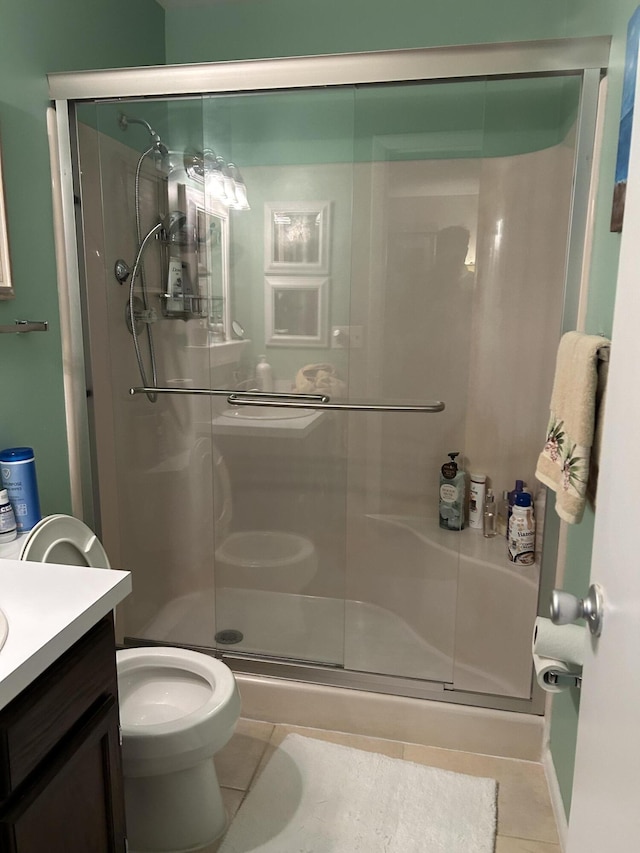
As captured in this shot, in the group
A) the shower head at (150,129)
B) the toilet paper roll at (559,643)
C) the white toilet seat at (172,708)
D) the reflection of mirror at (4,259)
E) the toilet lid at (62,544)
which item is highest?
the shower head at (150,129)

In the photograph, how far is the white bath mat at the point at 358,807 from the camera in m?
1.67

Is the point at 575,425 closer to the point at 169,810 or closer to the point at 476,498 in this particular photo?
the point at 476,498

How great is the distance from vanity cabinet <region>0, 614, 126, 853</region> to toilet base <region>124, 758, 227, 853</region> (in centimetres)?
27

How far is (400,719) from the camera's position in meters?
2.07

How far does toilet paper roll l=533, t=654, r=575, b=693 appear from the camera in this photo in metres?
1.20

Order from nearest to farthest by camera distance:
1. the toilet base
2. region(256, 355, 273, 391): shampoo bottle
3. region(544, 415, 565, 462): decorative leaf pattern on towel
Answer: region(544, 415, 565, 462): decorative leaf pattern on towel, the toilet base, region(256, 355, 273, 391): shampoo bottle

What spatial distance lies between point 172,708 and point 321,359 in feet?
4.03

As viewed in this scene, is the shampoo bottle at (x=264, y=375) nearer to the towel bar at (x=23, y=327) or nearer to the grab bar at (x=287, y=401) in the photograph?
the grab bar at (x=287, y=401)

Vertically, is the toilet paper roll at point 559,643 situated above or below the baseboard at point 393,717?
above

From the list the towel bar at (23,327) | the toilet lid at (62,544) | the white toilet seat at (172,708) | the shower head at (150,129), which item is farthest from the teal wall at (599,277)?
the towel bar at (23,327)

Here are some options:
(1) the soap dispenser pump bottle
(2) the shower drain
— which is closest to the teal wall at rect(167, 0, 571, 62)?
(1) the soap dispenser pump bottle

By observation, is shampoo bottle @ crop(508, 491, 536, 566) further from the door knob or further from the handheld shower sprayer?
the handheld shower sprayer

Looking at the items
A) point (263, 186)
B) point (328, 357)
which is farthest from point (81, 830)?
point (263, 186)

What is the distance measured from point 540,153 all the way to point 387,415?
108cm
